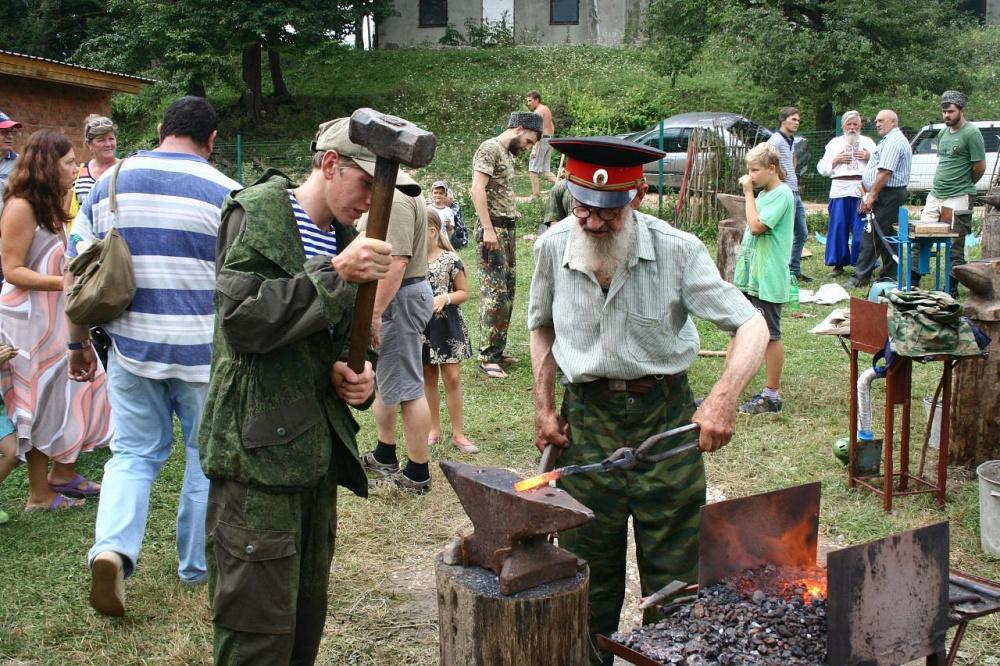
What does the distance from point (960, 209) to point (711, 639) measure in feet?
28.9

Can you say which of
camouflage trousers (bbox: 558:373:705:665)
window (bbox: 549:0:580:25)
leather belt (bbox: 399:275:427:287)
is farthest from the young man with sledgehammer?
window (bbox: 549:0:580:25)

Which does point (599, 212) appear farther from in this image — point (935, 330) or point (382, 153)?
point (935, 330)

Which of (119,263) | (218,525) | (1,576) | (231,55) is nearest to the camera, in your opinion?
(218,525)

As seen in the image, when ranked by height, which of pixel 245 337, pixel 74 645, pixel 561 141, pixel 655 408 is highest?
pixel 561 141

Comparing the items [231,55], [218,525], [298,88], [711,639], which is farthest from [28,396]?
[298,88]

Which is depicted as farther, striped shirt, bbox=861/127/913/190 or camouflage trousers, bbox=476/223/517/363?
striped shirt, bbox=861/127/913/190

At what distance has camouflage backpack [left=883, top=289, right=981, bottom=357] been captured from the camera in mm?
4762

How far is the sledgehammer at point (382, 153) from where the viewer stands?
246 centimetres

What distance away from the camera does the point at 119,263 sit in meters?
3.72

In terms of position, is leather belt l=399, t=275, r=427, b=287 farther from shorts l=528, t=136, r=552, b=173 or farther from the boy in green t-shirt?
shorts l=528, t=136, r=552, b=173

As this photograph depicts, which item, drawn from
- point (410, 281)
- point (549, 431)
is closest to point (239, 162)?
point (410, 281)

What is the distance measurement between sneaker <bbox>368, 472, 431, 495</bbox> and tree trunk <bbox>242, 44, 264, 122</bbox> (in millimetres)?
22953

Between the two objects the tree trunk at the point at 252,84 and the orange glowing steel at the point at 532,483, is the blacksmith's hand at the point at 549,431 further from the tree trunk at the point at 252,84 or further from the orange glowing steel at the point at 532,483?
the tree trunk at the point at 252,84

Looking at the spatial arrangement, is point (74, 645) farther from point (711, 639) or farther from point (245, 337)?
point (711, 639)
